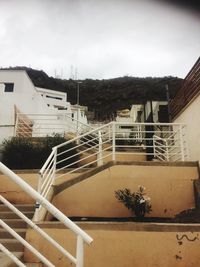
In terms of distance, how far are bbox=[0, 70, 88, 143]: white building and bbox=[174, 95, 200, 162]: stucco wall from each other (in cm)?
500

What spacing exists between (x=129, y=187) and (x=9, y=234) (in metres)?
3.14

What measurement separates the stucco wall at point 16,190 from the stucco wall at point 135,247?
8.64ft

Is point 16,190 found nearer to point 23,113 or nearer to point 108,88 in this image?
point 23,113

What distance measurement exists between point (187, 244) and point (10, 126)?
9.61 meters

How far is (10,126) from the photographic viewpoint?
512 inches

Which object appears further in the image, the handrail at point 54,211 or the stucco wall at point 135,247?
the stucco wall at point 135,247

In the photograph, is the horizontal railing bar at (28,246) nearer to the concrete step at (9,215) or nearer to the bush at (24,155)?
the concrete step at (9,215)

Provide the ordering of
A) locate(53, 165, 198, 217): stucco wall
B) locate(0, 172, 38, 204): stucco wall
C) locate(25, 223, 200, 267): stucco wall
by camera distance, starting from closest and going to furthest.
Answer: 1. locate(25, 223, 200, 267): stucco wall
2. locate(53, 165, 198, 217): stucco wall
3. locate(0, 172, 38, 204): stucco wall

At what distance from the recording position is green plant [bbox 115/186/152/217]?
23.0 feet

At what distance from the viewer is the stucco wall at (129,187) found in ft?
24.7

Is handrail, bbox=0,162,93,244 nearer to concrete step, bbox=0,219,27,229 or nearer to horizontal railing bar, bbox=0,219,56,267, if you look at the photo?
horizontal railing bar, bbox=0,219,56,267

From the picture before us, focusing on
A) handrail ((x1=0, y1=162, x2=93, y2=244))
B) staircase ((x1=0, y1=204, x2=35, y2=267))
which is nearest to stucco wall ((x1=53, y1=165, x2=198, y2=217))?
staircase ((x1=0, y1=204, x2=35, y2=267))

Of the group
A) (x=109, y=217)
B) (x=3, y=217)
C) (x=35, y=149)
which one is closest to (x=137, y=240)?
(x=109, y=217)

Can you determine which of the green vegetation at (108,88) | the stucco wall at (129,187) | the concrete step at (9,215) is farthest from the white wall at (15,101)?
the green vegetation at (108,88)
